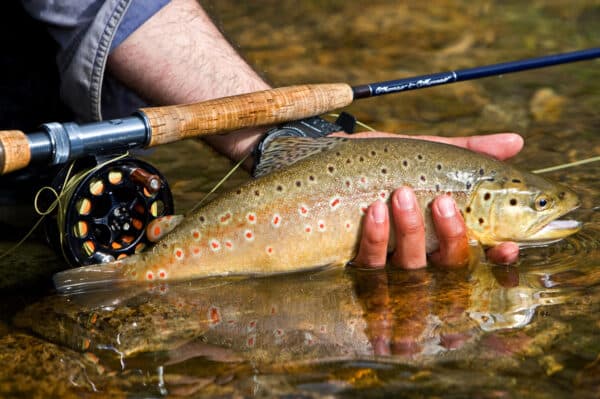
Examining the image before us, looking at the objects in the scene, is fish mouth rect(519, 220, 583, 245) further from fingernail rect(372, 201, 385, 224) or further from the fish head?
fingernail rect(372, 201, 385, 224)

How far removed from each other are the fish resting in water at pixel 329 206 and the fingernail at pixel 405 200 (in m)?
0.07

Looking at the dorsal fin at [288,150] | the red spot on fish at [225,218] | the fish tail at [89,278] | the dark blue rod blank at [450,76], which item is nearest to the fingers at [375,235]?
the dorsal fin at [288,150]

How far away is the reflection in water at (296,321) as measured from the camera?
1.91 meters

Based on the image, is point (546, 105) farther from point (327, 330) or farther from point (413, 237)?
point (327, 330)

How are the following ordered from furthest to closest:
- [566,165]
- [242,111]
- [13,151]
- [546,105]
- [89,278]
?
[546,105] < [566,165] < [242,111] < [89,278] < [13,151]

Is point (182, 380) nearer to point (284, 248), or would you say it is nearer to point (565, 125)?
point (284, 248)

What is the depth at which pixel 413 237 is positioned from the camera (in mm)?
→ 2375

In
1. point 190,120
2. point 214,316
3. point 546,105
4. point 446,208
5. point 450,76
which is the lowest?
point 214,316

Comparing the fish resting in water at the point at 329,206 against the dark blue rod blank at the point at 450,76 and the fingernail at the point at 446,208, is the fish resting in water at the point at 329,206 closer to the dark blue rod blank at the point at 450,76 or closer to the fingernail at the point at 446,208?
the fingernail at the point at 446,208

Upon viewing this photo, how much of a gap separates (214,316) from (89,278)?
0.37 m

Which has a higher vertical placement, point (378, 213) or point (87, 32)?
point (87, 32)

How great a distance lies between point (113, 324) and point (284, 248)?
54cm

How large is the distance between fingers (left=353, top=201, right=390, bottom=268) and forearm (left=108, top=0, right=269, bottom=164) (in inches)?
21.9

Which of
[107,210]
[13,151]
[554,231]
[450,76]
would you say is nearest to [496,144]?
[450,76]
